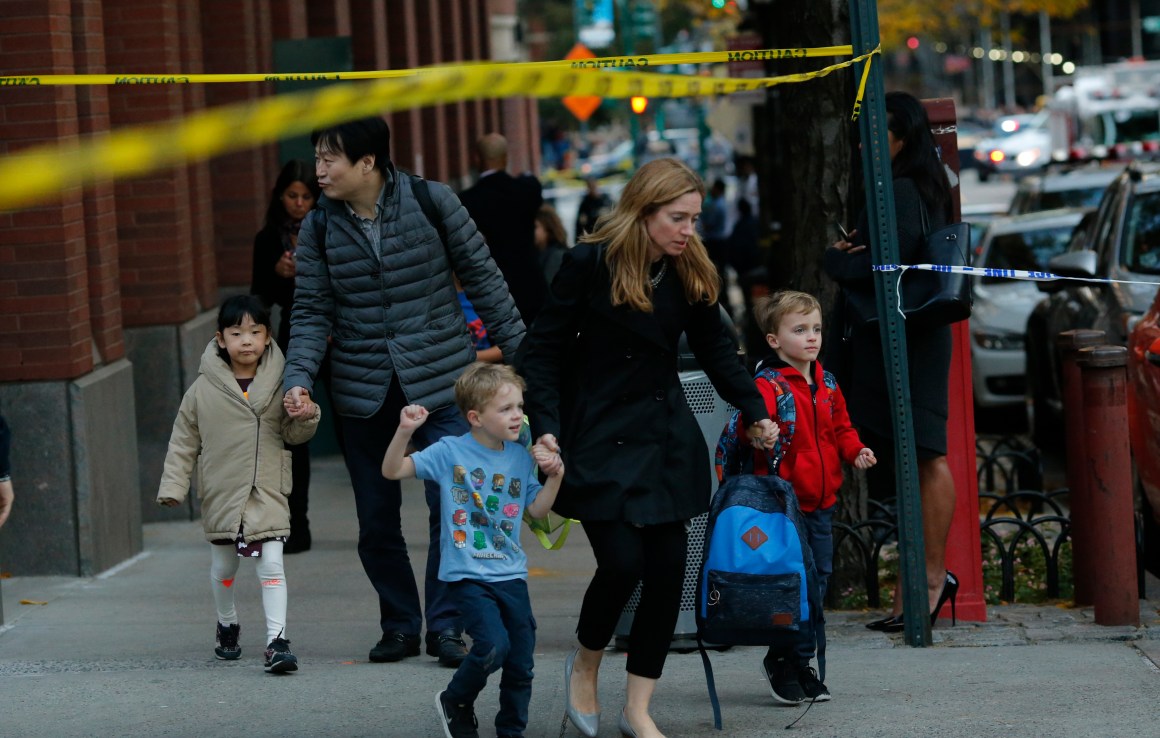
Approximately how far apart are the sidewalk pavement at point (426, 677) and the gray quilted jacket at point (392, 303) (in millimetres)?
1036

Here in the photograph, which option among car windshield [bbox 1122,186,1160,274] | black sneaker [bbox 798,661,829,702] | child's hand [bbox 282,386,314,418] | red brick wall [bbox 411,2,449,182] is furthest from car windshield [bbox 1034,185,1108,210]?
child's hand [bbox 282,386,314,418]

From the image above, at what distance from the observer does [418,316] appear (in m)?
5.99

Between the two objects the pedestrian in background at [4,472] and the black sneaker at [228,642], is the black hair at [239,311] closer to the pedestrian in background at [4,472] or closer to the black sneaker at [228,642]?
the pedestrian in background at [4,472]

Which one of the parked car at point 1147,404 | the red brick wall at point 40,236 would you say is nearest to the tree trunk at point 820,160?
the parked car at point 1147,404

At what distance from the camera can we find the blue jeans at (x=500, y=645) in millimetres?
4977

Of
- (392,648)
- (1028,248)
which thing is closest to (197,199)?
(392,648)

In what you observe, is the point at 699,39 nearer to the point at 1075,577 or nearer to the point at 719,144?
the point at 719,144

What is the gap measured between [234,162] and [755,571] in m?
7.20

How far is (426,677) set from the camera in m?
6.04

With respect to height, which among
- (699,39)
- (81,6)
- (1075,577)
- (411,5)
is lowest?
(1075,577)

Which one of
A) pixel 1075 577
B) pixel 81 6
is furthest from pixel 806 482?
pixel 81 6

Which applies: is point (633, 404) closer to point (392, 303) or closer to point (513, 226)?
point (392, 303)

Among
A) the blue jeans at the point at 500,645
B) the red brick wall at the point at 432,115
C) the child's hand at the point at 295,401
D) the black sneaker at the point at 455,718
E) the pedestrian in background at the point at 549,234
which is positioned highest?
the red brick wall at the point at 432,115

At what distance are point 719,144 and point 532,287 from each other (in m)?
68.1
